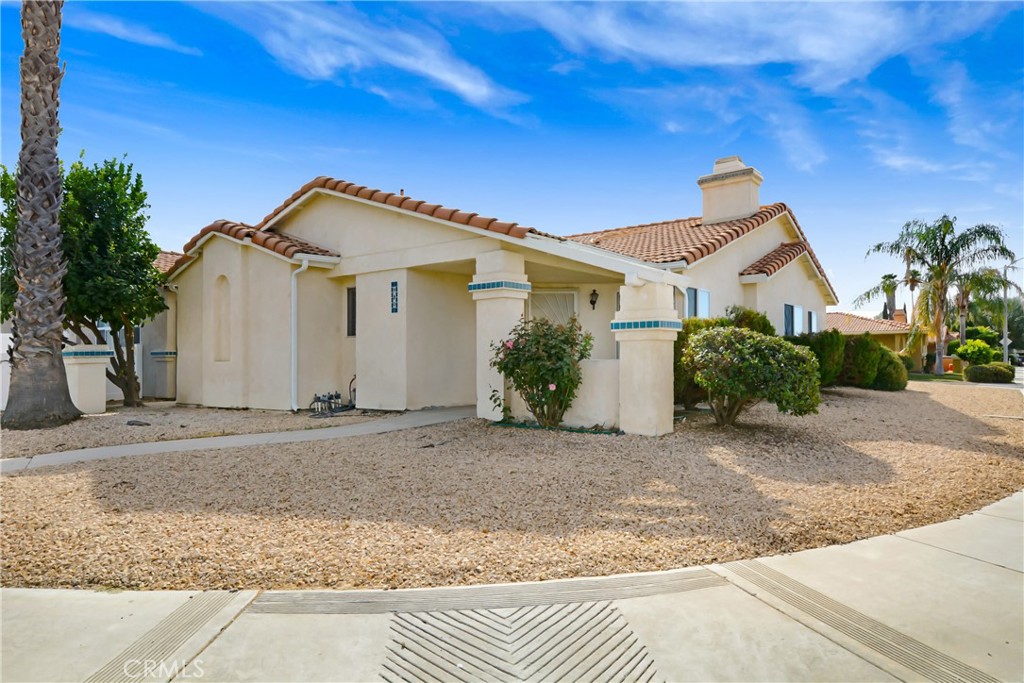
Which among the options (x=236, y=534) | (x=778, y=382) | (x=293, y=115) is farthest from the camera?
(x=293, y=115)

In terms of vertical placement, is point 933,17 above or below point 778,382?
above

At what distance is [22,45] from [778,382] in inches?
533

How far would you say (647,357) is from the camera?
861 centimetres

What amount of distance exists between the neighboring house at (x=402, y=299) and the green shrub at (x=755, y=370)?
0.63 m

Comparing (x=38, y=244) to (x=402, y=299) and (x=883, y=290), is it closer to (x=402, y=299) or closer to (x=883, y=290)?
(x=402, y=299)

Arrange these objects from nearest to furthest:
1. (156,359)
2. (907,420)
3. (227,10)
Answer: (227,10)
(907,420)
(156,359)

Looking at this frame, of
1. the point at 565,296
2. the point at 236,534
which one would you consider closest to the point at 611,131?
the point at 565,296

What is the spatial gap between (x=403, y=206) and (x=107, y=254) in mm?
6592

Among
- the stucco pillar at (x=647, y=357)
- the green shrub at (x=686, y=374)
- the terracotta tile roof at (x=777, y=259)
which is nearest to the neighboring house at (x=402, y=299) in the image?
the stucco pillar at (x=647, y=357)

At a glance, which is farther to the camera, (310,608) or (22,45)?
(22,45)

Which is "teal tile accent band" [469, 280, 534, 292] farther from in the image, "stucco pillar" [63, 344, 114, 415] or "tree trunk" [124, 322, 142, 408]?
"tree trunk" [124, 322, 142, 408]

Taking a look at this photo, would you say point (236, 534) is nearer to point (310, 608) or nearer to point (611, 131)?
point (310, 608)

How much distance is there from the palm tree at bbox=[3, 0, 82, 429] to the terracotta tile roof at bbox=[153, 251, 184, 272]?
556cm

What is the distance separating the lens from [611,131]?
1413 centimetres
